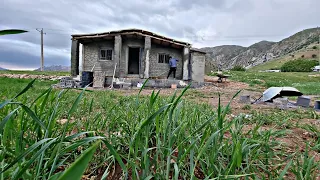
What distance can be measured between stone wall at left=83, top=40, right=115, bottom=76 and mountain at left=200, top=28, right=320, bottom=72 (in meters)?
78.8

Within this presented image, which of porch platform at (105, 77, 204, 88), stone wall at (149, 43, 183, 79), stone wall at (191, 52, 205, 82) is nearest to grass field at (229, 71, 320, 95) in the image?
stone wall at (191, 52, 205, 82)

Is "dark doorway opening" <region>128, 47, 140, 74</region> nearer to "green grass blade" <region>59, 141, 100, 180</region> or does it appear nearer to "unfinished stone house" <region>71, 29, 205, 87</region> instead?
"unfinished stone house" <region>71, 29, 205, 87</region>

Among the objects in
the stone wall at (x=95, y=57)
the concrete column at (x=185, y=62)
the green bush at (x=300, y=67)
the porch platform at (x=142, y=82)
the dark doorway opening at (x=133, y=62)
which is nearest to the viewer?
the porch platform at (x=142, y=82)

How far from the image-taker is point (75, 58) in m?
15.5

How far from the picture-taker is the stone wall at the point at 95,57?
15.6m

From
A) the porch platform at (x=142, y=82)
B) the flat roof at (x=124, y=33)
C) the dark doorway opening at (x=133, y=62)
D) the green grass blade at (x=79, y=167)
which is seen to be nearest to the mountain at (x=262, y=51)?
the dark doorway opening at (x=133, y=62)

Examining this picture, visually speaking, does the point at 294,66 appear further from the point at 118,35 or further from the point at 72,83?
the point at 72,83

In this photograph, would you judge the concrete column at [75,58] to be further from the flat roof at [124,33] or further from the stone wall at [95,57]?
the stone wall at [95,57]

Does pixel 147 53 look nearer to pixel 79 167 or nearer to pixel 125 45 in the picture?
pixel 125 45

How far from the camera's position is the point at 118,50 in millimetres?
14352

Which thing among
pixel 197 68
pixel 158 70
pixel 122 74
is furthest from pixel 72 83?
pixel 197 68

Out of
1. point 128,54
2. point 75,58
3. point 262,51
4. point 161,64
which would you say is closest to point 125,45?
point 128,54

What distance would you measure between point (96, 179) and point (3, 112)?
1.15 meters

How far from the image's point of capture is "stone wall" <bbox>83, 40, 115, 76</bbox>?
1562 cm
